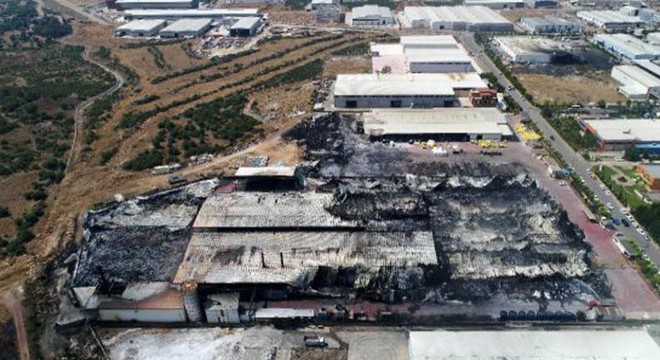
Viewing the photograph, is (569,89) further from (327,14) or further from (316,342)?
(327,14)

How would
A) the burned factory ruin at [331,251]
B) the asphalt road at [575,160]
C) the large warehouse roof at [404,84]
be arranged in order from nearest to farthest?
the burned factory ruin at [331,251]
the asphalt road at [575,160]
the large warehouse roof at [404,84]

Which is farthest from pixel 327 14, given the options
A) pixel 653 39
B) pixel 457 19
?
pixel 653 39

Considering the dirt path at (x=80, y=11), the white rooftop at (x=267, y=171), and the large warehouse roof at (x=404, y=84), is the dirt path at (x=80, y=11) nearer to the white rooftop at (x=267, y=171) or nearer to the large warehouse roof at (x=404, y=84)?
the large warehouse roof at (x=404, y=84)

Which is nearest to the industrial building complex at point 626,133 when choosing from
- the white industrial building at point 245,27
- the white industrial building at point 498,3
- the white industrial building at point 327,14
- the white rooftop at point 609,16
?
the white rooftop at point 609,16

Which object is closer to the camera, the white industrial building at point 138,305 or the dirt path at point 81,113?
the white industrial building at point 138,305

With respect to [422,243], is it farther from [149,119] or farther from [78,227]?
[149,119]

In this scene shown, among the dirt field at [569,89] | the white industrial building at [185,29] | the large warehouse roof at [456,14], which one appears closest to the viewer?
the dirt field at [569,89]

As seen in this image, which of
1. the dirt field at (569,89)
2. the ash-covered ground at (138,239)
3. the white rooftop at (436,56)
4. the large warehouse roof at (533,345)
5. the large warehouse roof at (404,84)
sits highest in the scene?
the white rooftop at (436,56)

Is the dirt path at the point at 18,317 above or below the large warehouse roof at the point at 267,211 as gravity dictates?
below
